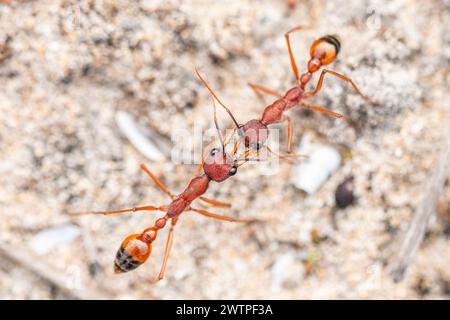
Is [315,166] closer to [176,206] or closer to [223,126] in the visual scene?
[223,126]

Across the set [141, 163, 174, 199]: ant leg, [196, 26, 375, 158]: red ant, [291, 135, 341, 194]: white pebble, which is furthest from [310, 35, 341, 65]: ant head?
[141, 163, 174, 199]: ant leg

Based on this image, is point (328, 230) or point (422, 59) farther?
point (328, 230)

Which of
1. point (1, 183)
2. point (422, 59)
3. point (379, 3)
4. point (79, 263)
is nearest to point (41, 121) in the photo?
point (1, 183)

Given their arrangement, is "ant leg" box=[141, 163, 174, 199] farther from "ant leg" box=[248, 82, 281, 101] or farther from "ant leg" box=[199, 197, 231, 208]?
"ant leg" box=[248, 82, 281, 101]

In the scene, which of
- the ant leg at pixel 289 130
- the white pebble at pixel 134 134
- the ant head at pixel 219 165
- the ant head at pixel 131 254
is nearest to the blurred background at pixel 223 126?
the white pebble at pixel 134 134

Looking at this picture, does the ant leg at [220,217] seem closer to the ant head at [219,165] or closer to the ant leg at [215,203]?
the ant leg at [215,203]
